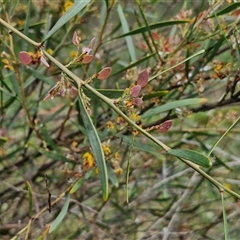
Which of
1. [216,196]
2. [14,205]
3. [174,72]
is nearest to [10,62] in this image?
[174,72]

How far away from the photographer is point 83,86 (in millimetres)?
699

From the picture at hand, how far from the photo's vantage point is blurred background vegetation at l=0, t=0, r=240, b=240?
1032 millimetres

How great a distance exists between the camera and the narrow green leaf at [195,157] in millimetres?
672

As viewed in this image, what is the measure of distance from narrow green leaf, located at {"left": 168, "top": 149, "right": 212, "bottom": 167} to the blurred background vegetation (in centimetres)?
9

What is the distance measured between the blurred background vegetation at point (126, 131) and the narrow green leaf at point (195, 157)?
0.09 metres

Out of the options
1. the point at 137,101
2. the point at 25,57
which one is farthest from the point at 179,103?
the point at 25,57

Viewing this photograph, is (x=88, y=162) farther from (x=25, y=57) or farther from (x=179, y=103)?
(x=25, y=57)

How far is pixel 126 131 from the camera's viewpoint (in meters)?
1.21

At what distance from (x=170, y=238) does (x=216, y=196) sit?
0.27 m

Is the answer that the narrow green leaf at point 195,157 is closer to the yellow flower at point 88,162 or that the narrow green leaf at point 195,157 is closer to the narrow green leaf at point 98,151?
the narrow green leaf at point 98,151

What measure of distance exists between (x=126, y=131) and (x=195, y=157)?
0.53 metres

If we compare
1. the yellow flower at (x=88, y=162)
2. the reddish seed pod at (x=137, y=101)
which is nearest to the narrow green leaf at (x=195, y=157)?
the reddish seed pod at (x=137, y=101)

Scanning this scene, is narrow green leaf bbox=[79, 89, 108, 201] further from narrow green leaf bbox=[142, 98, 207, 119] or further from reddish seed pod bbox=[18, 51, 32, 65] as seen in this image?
narrow green leaf bbox=[142, 98, 207, 119]

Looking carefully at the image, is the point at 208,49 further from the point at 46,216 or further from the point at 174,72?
the point at 46,216
